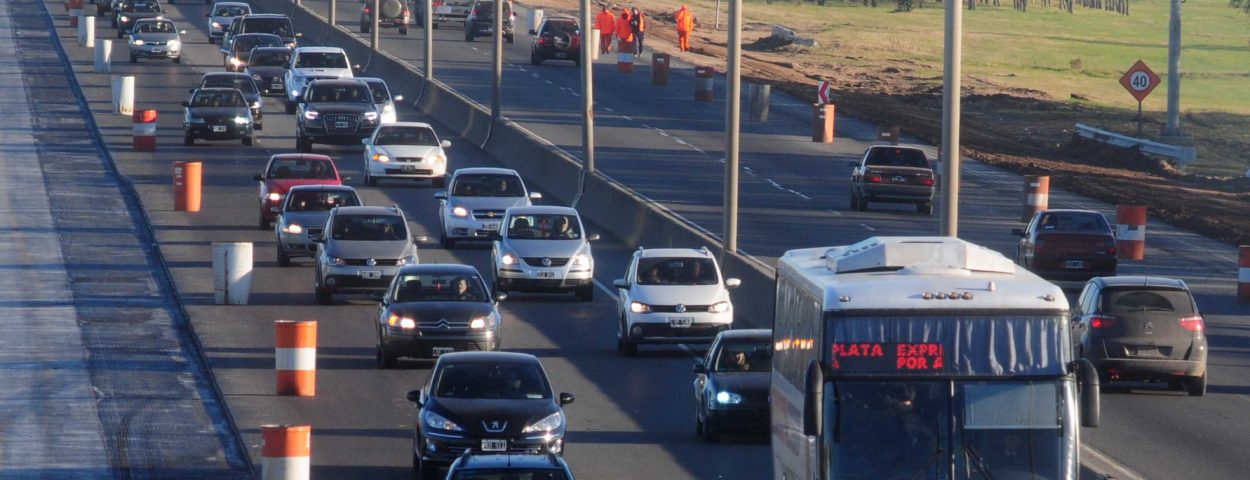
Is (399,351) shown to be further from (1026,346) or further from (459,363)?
(1026,346)

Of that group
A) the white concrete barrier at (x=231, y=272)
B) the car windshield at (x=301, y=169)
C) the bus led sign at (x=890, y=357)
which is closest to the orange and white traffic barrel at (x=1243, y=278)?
the white concrete barrier at (x=231, y=272)

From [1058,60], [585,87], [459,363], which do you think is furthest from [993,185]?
[1058,60]

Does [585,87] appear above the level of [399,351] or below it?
above

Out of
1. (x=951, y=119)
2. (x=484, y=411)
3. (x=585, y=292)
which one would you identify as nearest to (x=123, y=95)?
(x=585, y=292)

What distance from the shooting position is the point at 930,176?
43.9 meters

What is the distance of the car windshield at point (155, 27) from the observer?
71188 millimetres

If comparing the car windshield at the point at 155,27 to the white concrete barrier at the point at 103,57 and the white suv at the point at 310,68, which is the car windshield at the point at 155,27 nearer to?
the white concrete barrier at the point at 103,57

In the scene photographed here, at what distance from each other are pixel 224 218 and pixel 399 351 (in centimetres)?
1659

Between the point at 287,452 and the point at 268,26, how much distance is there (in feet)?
185

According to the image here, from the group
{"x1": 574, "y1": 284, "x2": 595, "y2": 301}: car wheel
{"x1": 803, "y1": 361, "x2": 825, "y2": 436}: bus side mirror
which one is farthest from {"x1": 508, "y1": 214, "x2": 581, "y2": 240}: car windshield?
{"x1": 803, "y1": 361, "x2": 825, "y2": 436}: bus side mirror

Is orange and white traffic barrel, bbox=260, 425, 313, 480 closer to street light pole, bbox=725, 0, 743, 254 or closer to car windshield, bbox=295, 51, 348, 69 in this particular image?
street light pole, bbox=725, 0, 743, 254

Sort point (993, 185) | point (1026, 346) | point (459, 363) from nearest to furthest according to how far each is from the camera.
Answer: point (1026, 346) < point (459, 363) < point (993, 185)

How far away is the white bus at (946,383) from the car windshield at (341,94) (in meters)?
38.1

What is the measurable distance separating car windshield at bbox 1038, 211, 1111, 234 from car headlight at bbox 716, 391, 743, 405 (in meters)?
14.9
